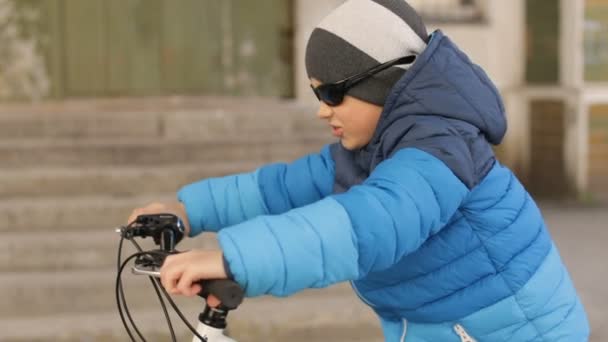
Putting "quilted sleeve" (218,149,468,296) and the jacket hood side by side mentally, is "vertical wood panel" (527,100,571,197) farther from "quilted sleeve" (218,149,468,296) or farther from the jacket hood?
"quilted sleeve" (218,149,468,296)

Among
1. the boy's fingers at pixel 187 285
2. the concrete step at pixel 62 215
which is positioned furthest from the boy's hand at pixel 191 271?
the concrete step at pixel 62 215

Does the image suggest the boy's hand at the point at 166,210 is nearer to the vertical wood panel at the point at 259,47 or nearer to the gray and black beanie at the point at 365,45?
the gray and black beanie at the point at 365,45

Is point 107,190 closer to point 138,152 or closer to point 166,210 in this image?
point 138,152

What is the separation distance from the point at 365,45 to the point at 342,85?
10 cm

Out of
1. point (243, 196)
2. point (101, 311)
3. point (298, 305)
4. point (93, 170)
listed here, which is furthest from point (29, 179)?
point (243, 196)

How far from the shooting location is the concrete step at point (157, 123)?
5656mm

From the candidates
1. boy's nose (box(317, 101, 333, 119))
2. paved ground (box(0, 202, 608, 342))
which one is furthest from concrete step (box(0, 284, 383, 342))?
boy's nose (box(317, 101, 333, 119))

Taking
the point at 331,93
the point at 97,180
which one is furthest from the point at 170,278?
the point at 97,180

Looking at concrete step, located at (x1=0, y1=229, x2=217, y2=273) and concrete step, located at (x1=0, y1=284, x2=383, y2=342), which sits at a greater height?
concrete step, located at (x1=0, y1=229, x2=217, y2=273)

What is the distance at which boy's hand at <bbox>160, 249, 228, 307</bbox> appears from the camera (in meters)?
1.57

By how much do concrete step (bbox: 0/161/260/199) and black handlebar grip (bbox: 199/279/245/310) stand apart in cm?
371

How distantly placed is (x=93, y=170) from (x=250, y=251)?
385 centimetres

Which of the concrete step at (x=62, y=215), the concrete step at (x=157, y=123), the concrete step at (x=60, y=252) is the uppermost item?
the concrete step at (x=157, y=123)

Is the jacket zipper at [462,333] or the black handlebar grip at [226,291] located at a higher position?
the black handlebar grip at [226,291]
